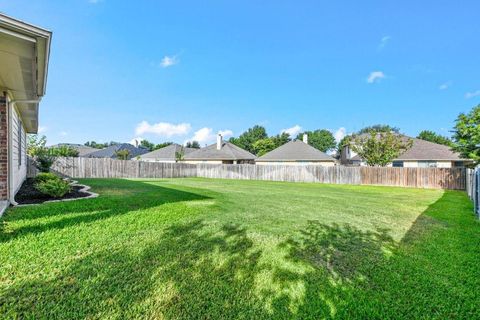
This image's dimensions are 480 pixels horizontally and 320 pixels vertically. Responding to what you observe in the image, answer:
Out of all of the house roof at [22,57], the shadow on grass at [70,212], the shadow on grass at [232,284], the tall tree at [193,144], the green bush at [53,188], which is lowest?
the shadow on grass at [232,284]

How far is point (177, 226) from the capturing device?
4.49m

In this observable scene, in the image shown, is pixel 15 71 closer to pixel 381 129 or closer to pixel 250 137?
pixel 381 129

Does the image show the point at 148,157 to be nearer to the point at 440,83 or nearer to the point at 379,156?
the point at 379,156

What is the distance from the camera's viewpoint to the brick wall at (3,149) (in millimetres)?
5188

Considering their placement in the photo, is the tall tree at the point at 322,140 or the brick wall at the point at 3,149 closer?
the brick wall at the point at 3,149

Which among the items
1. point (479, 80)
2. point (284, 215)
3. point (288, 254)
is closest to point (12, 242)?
point (288, 254)

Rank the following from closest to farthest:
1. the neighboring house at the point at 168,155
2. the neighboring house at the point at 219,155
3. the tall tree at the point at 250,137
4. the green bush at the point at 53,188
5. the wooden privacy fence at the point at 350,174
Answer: the green bush at the point at 53,188 → the wooden privacy fence at the point at 350,174 → the neighboring house at the point at 219,155 → the neighboring house at the point at 168,155 → the tall tree at the point at 250,137

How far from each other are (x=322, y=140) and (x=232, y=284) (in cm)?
6759

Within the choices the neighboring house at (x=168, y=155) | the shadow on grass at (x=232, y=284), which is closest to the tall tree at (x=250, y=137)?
the neighboring house at (x=168, y=155)

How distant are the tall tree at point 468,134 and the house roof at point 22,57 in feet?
61.2

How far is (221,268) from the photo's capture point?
9.77ft

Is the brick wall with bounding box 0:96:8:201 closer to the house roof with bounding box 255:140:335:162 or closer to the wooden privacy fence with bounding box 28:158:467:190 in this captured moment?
the wooden privacy fence with bounding box 28:158:467:190

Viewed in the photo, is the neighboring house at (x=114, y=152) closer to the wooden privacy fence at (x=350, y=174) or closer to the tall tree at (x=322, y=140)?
the wooden privacy fence at (x=350, y=174)

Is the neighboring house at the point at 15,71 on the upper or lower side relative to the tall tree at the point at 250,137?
lower
